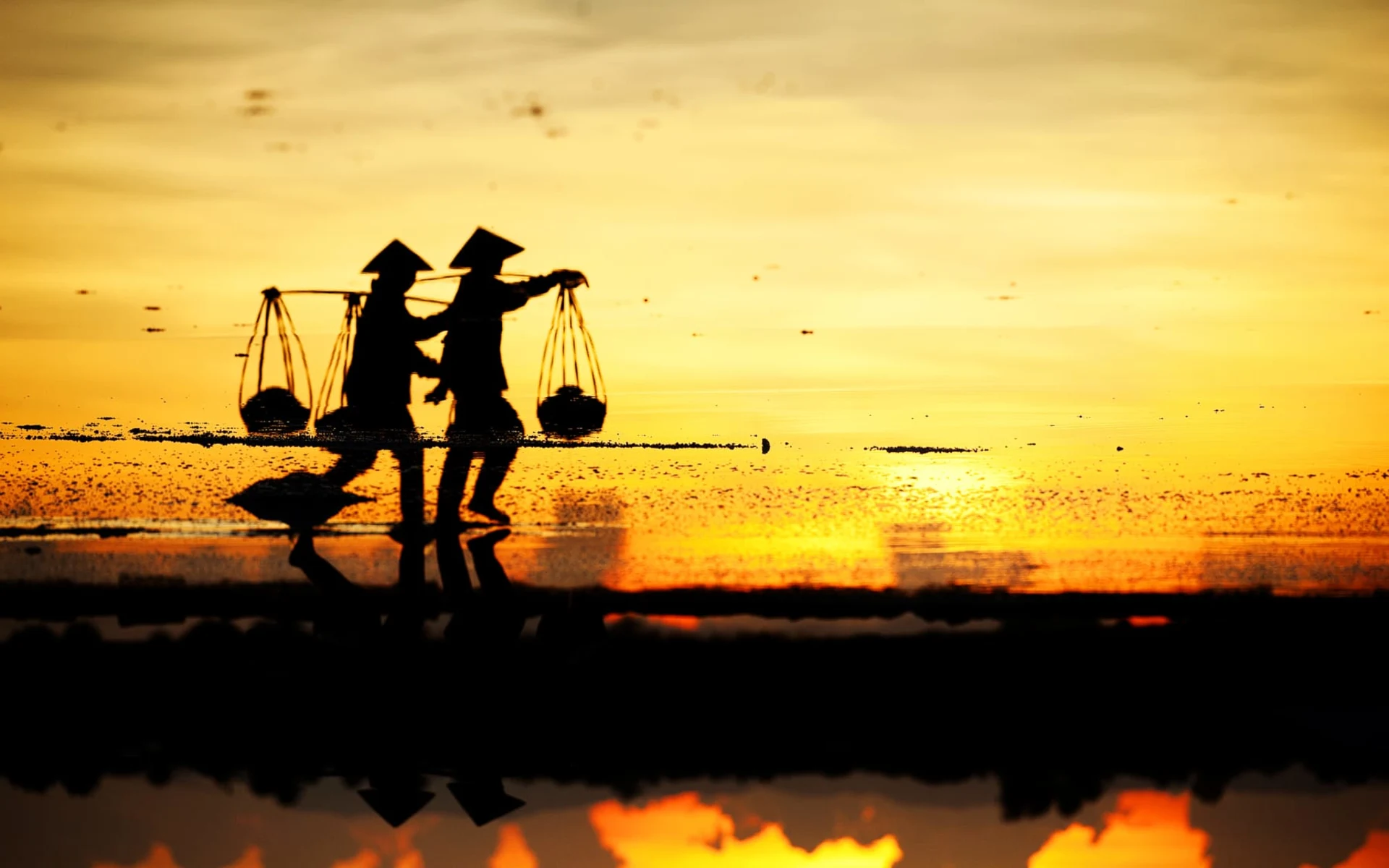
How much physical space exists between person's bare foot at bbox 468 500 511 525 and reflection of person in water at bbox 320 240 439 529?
340cm

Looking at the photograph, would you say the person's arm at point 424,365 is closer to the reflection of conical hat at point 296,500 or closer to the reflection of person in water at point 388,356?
the reflection of person in water at point 388,356

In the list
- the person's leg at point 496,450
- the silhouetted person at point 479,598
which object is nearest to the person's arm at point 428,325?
the person's leg at point 496,450

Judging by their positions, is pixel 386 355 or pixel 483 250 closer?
pixel 483 250

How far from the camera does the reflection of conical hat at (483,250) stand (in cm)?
1570

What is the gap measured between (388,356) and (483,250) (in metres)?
1.72

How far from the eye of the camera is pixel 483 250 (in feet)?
51.6

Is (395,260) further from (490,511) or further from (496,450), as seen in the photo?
(490,511)

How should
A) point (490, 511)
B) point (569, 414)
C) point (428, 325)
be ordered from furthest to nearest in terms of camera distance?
point (569, 414) → point (428, 325) → point (490, 511)

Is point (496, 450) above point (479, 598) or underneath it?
underneath

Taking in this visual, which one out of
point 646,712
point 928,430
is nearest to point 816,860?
point 646,712

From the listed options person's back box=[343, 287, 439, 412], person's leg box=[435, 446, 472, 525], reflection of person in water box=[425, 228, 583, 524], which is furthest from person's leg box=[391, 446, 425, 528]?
person's back box=[343, 287, 439, 412]

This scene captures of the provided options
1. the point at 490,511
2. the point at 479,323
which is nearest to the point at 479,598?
the point at 490,511

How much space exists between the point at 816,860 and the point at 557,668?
2022 millimetres

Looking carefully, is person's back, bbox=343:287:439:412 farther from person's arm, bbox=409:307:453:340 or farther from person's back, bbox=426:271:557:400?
person's back, bbox=426:271:557:400
